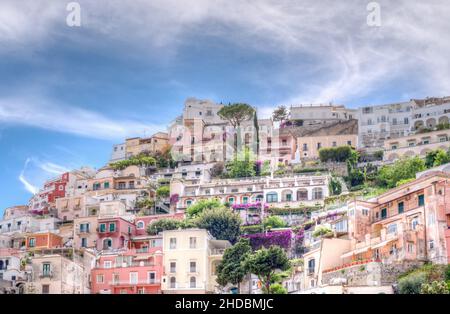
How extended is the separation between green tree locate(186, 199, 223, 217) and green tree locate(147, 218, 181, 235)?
Result: 1457 mm

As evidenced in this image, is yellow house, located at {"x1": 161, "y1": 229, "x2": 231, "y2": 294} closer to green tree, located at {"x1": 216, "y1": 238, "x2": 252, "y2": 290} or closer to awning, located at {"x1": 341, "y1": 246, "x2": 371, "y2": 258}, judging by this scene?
green tree, located at {"x1": 216, "y1": 238, "x2": 252, "y2": 290}

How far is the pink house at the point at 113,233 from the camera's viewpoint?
132 feet

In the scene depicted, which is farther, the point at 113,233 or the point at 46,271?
the point at 113,233

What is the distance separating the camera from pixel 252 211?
4409cm

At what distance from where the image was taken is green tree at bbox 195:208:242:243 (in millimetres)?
38250

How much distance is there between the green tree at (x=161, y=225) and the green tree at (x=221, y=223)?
126 cm

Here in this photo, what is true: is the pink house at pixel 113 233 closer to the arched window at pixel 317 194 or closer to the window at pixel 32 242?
the window at pixel 32 242

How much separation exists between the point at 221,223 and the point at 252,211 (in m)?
5.39

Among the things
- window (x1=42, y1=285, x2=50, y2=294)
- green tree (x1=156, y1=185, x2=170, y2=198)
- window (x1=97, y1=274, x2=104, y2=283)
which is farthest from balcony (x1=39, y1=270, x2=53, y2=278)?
green tree (x1=156, y1=185, x2=170, y2=198)

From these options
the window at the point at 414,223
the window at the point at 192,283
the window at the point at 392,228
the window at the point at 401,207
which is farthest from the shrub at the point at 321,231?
the window at the point at 192,283

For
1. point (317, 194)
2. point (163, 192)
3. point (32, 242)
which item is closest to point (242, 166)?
point (163, 192)

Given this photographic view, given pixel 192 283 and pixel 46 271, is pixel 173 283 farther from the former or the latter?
pixel 46 271

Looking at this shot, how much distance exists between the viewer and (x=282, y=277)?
33219 mm

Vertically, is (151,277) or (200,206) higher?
(200,206)
